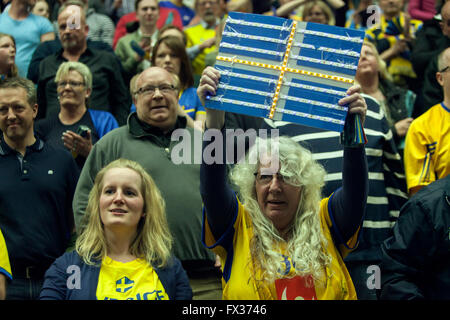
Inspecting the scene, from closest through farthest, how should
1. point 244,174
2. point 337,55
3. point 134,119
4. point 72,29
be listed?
point 337,55 → point 244,174 → point 134,119 → point 72,29

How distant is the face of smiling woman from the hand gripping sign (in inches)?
35.4

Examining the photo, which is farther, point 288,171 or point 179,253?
point 179,253

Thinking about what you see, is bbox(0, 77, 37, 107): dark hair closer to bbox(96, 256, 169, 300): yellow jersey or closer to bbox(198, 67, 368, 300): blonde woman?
bbox(96, 256, 169, 300): yellow jersey

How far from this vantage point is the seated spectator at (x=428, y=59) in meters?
6.42

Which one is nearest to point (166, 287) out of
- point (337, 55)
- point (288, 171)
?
point (288, 171)

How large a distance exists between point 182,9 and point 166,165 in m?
5.03

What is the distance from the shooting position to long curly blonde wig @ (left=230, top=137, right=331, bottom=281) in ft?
11.0

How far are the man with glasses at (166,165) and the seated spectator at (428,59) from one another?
8.42ft

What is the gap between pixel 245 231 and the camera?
3502mm

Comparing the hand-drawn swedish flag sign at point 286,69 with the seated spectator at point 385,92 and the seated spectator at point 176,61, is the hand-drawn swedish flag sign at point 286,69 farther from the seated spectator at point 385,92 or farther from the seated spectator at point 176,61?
the seated spectator at point 176,61

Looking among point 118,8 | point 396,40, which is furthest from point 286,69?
point 118,8
